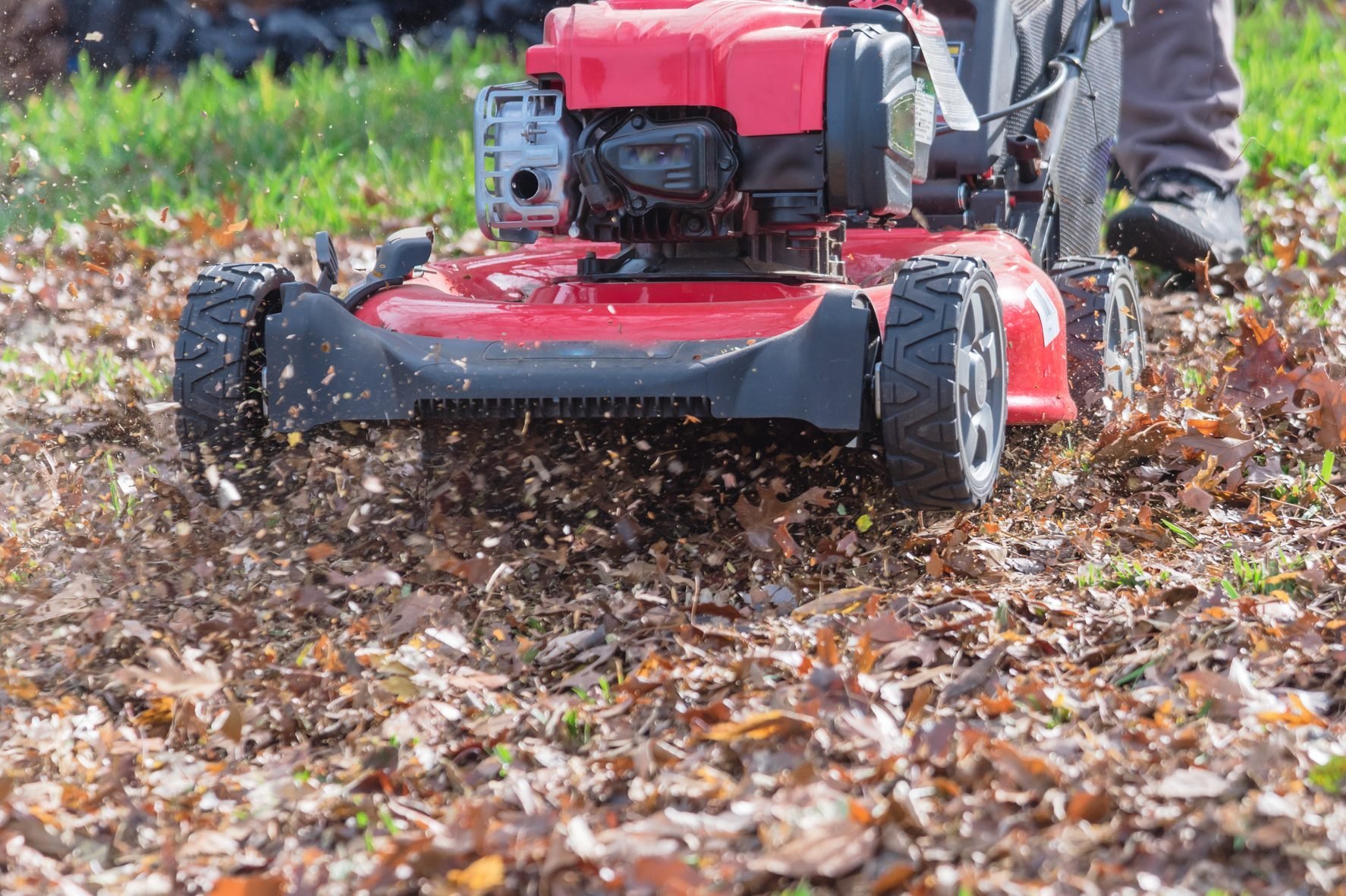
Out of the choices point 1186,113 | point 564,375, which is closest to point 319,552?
point 564,375

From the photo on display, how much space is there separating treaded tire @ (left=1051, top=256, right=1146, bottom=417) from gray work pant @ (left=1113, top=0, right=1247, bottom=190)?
4.74 feet

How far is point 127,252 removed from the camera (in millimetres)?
5398

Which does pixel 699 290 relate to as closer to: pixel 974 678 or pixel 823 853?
pixel 974 678

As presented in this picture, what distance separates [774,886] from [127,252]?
448cm

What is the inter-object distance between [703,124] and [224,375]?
1000 millimetres

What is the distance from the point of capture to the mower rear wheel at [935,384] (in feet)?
8.08

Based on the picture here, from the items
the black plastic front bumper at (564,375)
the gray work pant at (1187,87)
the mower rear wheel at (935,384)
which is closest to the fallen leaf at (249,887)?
the black plastic front bumper at (564,375)

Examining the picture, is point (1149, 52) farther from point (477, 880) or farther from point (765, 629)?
point (477, 880)

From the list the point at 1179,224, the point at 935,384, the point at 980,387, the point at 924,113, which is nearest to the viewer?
the point at 935,384

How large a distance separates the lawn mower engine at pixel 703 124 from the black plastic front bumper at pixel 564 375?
383mm

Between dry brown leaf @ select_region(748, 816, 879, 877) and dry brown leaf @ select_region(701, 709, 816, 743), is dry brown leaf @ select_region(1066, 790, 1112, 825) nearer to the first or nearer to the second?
dry brown leaf @ select_region(748, 816, 879, 877)

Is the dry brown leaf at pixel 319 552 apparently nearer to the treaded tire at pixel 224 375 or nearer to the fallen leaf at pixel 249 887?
the treaded tire at pixel 224 375

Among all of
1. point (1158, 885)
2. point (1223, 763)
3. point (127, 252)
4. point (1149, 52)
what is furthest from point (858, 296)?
point (127, 252)

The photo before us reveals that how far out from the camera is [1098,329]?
11.1ft
